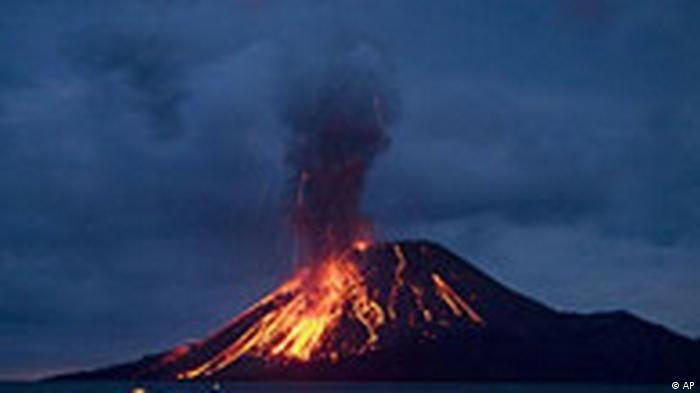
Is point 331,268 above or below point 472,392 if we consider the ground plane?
above

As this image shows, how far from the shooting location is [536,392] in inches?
6211

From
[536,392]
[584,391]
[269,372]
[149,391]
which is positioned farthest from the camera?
[269,372]

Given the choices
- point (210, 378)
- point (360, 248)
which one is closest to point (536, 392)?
point (360, 248)

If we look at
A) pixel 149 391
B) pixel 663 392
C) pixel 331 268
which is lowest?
pixel 663 392

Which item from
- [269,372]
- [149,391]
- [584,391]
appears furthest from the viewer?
[269,372]

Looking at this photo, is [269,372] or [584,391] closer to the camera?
[584,391]

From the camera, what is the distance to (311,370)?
199 meters

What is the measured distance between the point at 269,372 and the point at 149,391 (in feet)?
93.8

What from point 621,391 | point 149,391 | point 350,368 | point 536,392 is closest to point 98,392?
point 149,391

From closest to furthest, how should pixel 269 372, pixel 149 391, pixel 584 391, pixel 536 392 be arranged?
pixel 536 392 → pixel 149 391 → pixel 584 391 → pixel 269 372

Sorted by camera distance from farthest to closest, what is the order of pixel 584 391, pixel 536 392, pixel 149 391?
pixel 584 391 < pixel 149 391 < pixel 536 392

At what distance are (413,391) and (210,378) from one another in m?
41.5

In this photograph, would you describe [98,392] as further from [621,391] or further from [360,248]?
[621,391]

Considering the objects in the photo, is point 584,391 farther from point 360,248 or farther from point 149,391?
point 149,391
